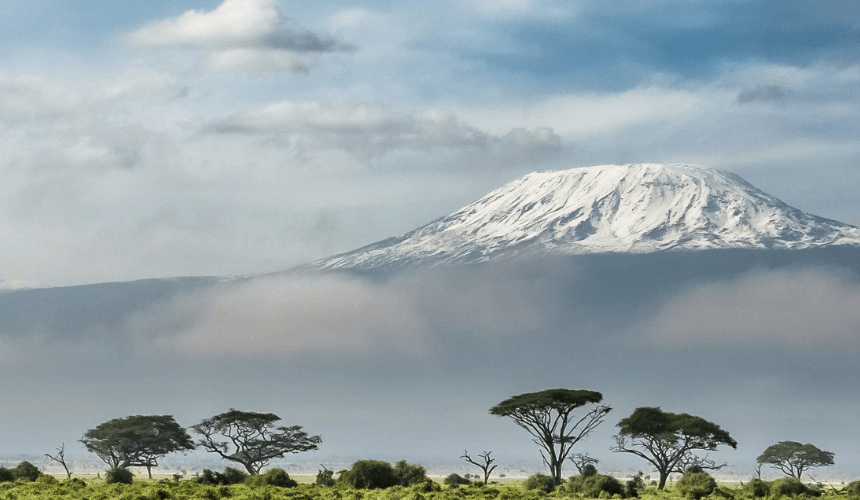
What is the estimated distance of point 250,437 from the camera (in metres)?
117

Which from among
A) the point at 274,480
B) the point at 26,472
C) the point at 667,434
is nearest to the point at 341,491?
the point at 274,480

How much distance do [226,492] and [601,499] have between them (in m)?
19.9

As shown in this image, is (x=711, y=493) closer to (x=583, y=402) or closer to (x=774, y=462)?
(x=583, y=402)

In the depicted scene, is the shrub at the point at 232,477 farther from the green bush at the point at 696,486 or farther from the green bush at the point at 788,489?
the green bush at the point at 788,489

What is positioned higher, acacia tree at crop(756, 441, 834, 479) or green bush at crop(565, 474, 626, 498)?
acacia tree at crop(756, 441, 834, 479)

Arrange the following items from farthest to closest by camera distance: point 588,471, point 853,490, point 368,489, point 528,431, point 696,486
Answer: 1. point 528,431
2. point 588,471
3. point 853,490
4. point 696,486
5. point 368,489

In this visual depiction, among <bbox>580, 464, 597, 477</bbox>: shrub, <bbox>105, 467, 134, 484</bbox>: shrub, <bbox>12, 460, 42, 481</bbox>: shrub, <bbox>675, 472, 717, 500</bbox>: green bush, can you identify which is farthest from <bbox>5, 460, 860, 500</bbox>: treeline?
<bbox>12, 460, 42, 481</bbox>: shrub

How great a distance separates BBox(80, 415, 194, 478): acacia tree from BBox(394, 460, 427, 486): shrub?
149 feet

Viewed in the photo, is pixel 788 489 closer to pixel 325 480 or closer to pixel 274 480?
pixel 325 480

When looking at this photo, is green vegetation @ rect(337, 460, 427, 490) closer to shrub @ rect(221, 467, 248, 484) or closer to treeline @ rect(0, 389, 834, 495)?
shrub @ rect(221, 467, 248, 484)

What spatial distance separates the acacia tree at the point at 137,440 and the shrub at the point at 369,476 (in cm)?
5062

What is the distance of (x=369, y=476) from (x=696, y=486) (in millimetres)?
22517

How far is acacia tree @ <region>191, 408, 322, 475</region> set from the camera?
4582 inches

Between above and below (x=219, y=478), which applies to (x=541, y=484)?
below
